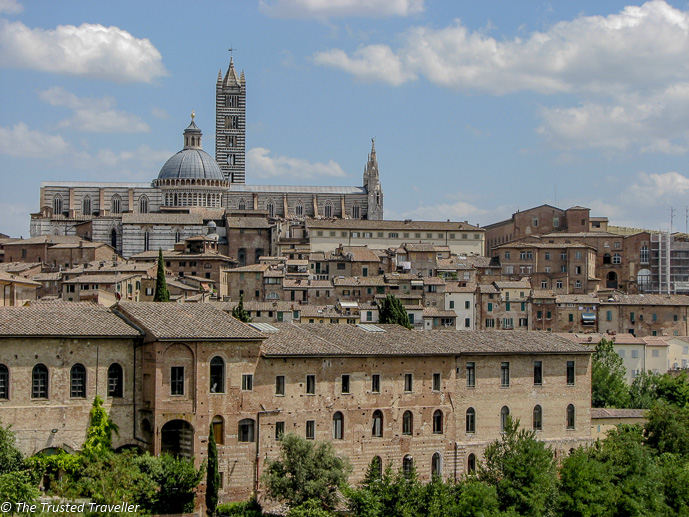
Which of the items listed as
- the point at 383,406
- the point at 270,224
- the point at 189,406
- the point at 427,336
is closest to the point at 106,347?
the point at 189,406

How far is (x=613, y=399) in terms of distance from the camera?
4950cm

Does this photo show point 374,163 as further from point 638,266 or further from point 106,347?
point 106,347

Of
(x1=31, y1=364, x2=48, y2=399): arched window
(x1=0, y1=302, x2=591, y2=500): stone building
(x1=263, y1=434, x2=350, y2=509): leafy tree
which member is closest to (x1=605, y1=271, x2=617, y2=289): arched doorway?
(x1=0, y1=302, x2=591, y2=500): stone building

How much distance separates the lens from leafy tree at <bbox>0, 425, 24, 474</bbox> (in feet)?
90.4

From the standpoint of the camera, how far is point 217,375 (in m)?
30.7

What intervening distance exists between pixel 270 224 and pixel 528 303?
25178 mm

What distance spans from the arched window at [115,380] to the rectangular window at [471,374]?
34.8 feet

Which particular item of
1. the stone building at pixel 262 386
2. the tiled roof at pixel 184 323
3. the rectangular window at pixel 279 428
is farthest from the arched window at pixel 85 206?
the rectangular window at pixel 279 428

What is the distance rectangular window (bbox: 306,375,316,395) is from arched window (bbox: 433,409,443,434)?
4182 millimetres

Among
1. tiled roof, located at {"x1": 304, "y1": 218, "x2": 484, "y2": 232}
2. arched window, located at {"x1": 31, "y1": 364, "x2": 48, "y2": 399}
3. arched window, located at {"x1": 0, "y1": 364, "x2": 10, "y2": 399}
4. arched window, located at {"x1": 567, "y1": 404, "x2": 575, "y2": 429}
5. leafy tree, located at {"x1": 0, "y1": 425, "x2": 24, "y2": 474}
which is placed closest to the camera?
leafy tree, located at {"x1": 0, "y1": 425, "x2": 24, "y2": 474}

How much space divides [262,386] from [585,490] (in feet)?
29.6

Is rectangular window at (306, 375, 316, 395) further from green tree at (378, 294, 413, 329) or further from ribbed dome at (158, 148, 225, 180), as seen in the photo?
ribbed dome at (158, 148, 225, 180)

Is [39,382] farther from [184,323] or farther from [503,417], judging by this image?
[503,417]

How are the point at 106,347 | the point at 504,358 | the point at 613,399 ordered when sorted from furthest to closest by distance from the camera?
the point at 613,399
the point at 504,358
the point at 106,347
